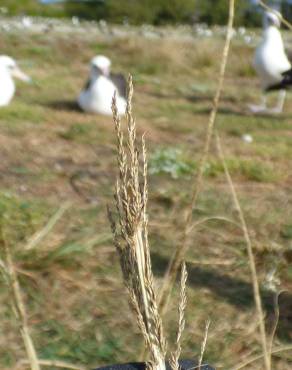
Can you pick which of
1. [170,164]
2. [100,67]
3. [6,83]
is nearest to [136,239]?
[170,164]

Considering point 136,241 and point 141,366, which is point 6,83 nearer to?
point 141,366

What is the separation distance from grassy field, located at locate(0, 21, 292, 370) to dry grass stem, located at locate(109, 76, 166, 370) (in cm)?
48

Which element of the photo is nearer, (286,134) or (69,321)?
(69,321)

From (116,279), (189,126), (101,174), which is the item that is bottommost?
(189,126)

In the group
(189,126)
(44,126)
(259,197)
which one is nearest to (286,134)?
(189,126)

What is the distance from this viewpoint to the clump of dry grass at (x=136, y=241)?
3.51 feet

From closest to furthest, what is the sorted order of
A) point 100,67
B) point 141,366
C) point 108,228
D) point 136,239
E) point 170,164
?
point 136,239, point 141,366, point 108,228, point 170,164, point 100,67

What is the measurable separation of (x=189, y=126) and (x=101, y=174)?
2061 millimetres

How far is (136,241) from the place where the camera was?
1104 millimetres

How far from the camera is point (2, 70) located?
704 centimetres

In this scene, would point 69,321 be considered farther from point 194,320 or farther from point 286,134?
point 286,134

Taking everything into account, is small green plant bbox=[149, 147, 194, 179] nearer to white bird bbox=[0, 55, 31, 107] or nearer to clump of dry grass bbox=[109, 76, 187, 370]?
white bird bbox=[0, 55, 31, 107]

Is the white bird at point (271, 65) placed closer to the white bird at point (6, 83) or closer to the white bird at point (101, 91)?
the white bird at point (101, 91)

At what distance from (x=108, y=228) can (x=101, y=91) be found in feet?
11.5
